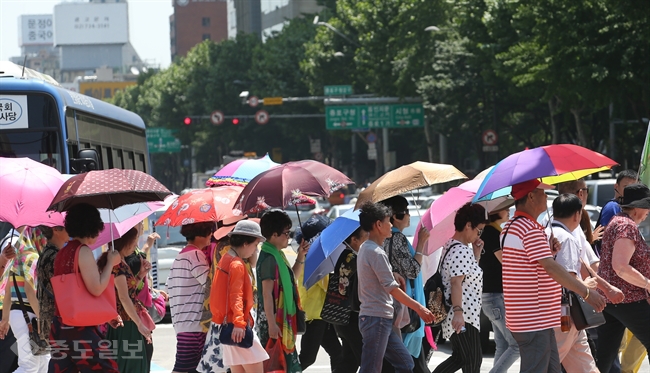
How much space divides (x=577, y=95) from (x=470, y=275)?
2363 centimetres

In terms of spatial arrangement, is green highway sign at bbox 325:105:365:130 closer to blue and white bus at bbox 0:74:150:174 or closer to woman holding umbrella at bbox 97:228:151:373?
blue and white bus at bbox 0:74:150:174

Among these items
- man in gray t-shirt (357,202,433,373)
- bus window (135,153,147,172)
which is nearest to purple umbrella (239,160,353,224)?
man in gray t-shirt (357,202,433,373)

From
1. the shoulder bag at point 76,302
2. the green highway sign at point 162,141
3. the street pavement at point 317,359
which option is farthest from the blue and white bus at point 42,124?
the green highway sign at point 162,141

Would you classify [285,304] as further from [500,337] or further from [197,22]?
[197,22]

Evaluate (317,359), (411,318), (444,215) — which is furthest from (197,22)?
(411,318)

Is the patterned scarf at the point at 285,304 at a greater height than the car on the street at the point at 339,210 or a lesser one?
greater

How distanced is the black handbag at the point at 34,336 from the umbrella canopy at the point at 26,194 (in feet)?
3.03

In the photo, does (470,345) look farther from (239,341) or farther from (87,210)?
(87,210)

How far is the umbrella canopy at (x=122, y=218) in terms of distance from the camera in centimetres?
866

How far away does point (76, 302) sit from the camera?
695cm

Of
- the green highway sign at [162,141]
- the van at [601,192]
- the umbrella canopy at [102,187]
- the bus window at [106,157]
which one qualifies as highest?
the umbrella canopy at [102,187]

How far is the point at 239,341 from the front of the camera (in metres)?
7.72

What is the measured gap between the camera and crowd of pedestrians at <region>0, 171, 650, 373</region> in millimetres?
7336

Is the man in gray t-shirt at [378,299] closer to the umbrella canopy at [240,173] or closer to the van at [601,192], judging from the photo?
the umbrella canopy at [240,173]
